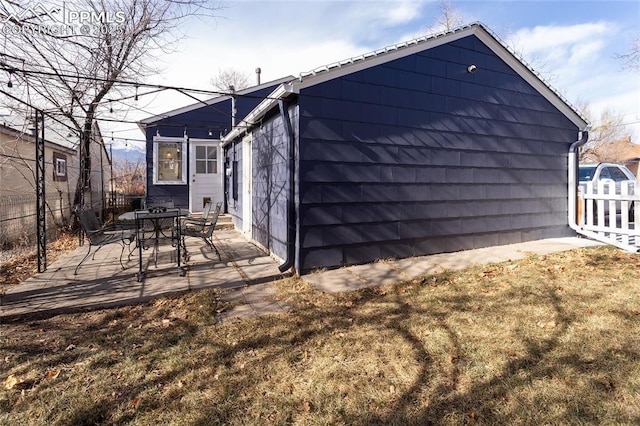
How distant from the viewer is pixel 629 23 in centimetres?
986

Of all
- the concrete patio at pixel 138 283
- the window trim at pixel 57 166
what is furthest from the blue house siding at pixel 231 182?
the window trim at pixel 57 166

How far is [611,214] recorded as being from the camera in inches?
244

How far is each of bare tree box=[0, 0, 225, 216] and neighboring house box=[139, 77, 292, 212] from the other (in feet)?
6.19

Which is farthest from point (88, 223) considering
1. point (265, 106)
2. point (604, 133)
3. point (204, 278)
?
point (604, 133)

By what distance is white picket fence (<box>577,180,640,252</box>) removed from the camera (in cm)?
578

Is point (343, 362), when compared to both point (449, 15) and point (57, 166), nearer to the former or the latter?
point (57, 166)

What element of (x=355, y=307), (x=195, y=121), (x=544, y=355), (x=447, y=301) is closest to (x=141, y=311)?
(x=355, y=307)

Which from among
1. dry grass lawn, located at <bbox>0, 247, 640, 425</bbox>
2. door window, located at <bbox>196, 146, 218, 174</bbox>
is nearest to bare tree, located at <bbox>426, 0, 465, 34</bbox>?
door window, located at <bbox>196, 146, 218, 174</bbox>

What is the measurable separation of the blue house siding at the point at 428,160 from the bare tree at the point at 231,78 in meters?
23.7

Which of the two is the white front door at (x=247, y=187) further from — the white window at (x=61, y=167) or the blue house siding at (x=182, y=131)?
the white window at (x=61, y=167)

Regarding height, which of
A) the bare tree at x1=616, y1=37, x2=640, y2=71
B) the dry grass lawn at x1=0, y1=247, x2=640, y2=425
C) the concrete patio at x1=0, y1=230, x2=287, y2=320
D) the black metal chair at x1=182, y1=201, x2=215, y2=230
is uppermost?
the bare tree at x1=616, y1=37, x2=640, y2=71

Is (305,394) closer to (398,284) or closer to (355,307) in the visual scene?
(355,307)

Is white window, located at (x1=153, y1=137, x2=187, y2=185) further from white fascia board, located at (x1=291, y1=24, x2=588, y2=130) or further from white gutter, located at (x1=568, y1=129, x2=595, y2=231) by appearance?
white gutter, located at (x1=568, y1=129, x2=595, y2=231)

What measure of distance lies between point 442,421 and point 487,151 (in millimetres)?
5837
